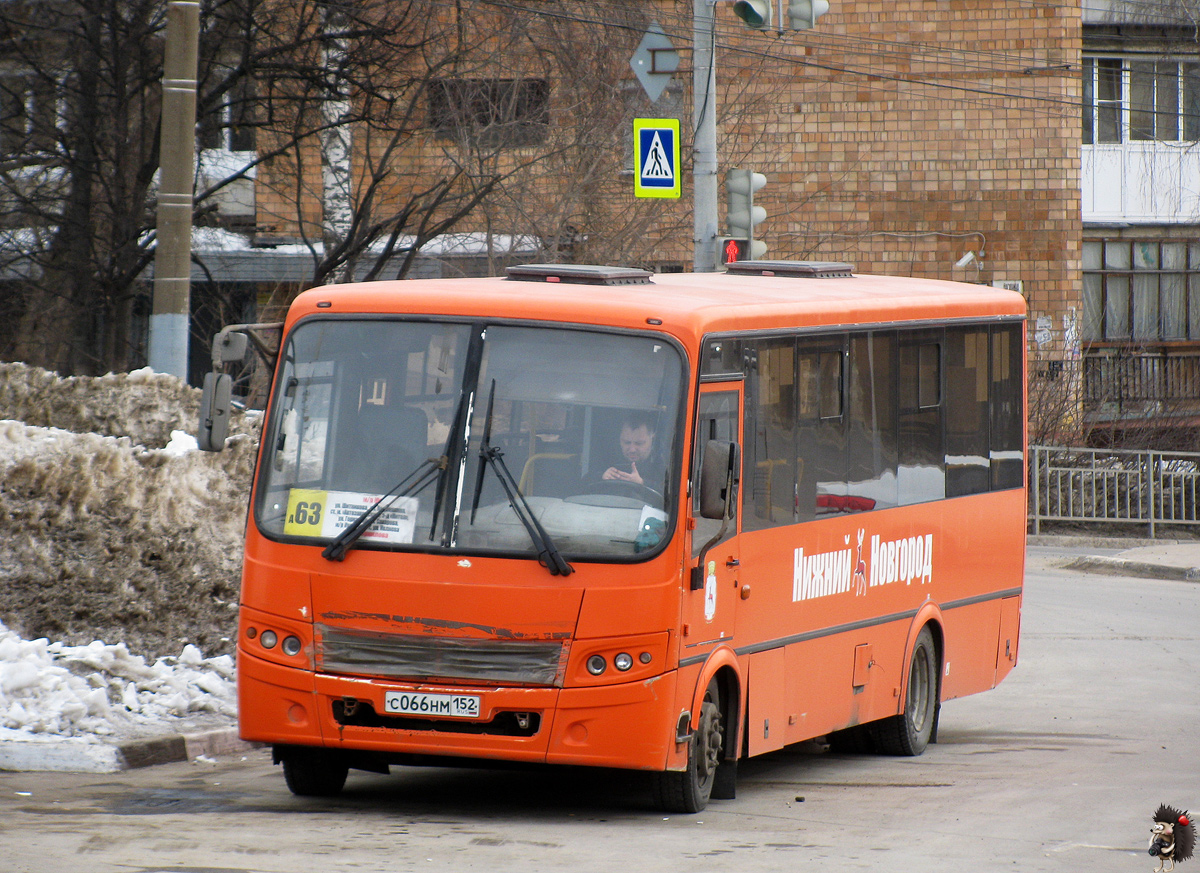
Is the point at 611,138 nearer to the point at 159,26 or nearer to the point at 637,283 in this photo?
the point at 159,26

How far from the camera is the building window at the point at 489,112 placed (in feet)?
78.4

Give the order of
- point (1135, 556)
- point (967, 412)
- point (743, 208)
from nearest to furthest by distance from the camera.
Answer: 1. point (967, 412)
2. point (743, 208)
3. point (1135, 556)

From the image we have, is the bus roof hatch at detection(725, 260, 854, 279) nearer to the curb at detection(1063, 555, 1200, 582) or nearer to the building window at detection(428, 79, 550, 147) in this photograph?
the curb at detection(1063, 555, 1200, 582)

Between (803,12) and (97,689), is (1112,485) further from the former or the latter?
(97,689)

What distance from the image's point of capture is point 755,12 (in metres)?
17.4

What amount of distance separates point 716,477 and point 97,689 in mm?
4149

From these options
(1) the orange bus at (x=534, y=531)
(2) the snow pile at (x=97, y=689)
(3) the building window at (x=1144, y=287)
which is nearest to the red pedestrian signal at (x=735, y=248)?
(2) the snow pile at (x=97, y=689)

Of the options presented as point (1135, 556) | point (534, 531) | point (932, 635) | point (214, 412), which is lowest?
point (932, 635)

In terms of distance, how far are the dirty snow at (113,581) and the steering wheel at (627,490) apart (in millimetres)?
3522

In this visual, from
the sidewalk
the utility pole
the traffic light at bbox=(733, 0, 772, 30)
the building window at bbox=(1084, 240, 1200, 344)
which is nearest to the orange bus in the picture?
the utility pole

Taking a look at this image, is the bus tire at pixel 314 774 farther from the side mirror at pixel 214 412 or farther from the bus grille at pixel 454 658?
the side mirror at pixel 214 412

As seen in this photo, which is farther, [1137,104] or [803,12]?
[1137,104]

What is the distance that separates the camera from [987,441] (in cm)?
1184

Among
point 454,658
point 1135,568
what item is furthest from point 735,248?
point 454,658
